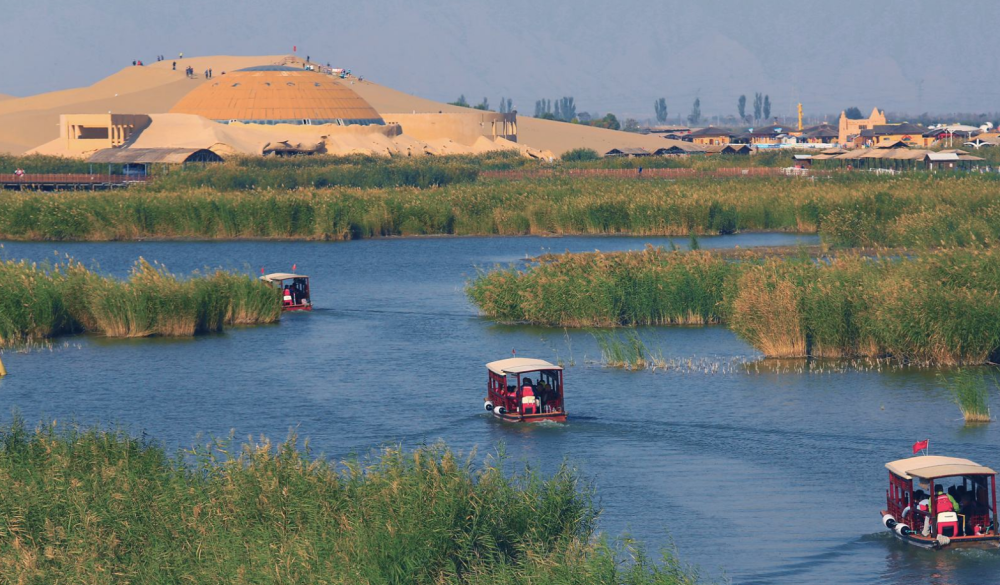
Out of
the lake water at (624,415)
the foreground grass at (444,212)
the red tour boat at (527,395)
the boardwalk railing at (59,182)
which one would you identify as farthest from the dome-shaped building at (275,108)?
the red tour boat at (527,395)

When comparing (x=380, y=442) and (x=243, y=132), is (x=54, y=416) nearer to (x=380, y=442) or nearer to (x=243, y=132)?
(x=380, y=442)

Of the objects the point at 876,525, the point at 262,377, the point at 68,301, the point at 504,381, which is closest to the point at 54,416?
the point at 262,377

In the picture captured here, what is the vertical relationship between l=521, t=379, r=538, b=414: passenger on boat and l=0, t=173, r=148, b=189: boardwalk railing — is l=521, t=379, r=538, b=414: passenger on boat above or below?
below

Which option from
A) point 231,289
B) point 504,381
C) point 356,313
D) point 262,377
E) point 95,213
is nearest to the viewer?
point 504,381

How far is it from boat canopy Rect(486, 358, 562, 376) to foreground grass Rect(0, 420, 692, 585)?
10187mm

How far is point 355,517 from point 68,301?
102 ft

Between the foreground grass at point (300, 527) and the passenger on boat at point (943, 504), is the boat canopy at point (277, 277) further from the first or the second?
the passenger on boat at point (943, 504)

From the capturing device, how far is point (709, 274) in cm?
4834

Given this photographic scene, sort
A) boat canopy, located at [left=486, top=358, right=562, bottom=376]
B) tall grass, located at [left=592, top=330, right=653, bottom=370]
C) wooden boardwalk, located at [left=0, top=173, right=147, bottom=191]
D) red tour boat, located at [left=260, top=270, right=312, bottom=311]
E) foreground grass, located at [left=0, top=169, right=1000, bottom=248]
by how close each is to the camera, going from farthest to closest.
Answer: wooden boardwalk, located at [left=0, top=173, right=147, bottom=191] → foreground grass, located at [left=0, top=169, right=1000, bottom=248] → red tour boat, located at [left=260, top=270, right=312, bottom=311] → tall grass, located at [left=592, top=330, right=653, bottom=370] → boat canopy, located at [left=486, top=358, right=562, bottom=376]

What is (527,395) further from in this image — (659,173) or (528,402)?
(659,173)

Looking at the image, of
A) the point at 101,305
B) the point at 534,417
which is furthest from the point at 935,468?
the point at 101,305

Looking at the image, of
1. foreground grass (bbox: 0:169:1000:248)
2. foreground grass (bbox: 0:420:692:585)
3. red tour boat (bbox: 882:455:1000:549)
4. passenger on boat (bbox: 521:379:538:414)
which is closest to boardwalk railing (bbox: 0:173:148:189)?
foreground grass (bbox: 0:169:1000:248)

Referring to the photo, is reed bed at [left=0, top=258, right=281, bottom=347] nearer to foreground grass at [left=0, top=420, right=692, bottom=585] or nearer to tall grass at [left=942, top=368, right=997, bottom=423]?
foreground grass at [left=0, top=420, right=692, bottom=585]

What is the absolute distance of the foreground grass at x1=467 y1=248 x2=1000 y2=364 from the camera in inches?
1523
